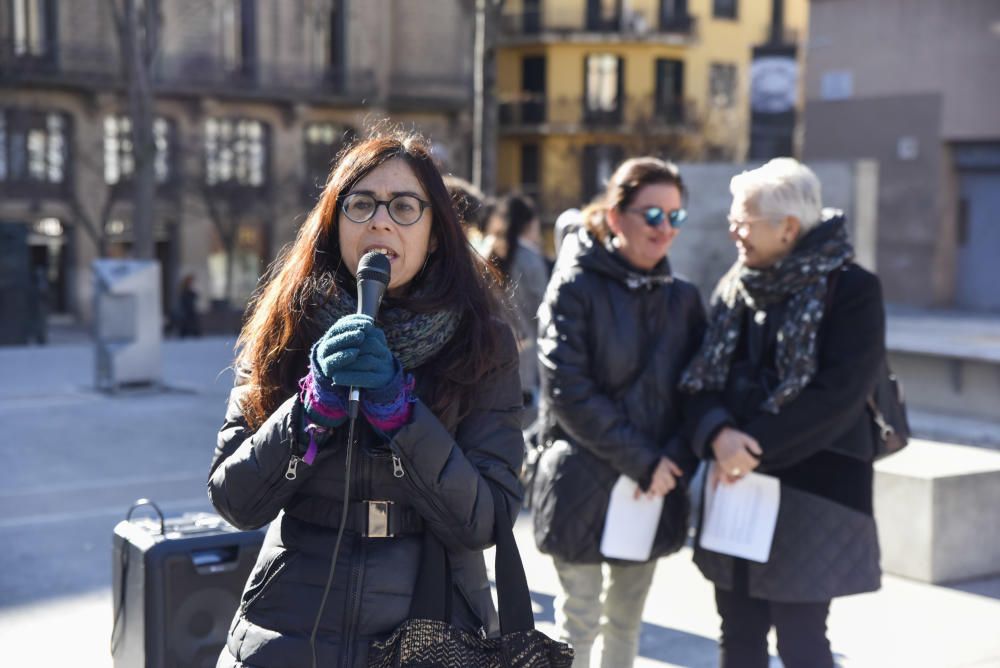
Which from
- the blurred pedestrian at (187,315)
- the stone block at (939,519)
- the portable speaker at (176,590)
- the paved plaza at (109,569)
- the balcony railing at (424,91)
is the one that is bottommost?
the blurred pedestrian at (187,315)

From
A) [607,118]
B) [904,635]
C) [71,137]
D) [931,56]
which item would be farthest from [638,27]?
[904,635]

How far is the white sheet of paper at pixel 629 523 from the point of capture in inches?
167

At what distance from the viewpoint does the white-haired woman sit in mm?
3883

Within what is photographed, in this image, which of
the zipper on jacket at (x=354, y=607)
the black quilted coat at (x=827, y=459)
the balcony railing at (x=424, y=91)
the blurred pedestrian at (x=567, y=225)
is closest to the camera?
the zipper on jacket at (x=354, y=607)

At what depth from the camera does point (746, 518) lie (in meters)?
4.00

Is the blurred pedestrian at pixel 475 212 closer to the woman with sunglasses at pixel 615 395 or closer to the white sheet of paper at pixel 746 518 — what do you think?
the woman with sunglasses at pixel 615 395

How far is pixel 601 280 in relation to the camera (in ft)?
14.3

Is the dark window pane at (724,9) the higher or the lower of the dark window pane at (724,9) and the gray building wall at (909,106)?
the higher

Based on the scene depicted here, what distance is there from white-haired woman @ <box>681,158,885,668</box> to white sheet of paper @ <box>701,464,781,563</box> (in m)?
0.03

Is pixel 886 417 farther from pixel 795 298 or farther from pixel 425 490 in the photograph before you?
pixel 425 490

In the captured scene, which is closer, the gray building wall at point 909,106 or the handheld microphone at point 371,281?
the handheld microphone at point 371,281

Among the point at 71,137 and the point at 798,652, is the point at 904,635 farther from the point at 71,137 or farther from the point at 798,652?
the point at 71,137

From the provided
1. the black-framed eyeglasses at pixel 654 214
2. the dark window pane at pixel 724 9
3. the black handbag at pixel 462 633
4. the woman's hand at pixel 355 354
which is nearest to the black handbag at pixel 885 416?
the black-framed eyeglasses at pixel 654 214

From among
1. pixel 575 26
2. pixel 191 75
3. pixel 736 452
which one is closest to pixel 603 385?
pixel 736 452
